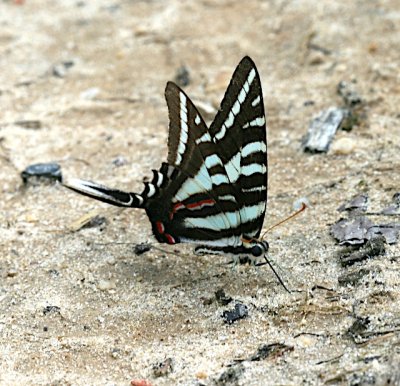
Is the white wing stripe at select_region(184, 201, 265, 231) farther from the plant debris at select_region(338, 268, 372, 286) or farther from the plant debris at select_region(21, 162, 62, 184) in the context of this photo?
the plant debris at select_region(21, 162, 62, 184)

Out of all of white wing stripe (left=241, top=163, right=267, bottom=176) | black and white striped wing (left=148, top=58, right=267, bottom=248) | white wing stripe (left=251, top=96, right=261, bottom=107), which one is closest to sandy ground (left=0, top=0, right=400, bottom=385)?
black and white striped wing (left=148, top=58, right=267, bottom=248)

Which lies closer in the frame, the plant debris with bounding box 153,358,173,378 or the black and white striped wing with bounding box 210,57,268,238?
the plant debris with bounding box 153,358,173,378

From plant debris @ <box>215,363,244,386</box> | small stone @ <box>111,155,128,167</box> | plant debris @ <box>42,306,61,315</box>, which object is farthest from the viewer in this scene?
small stone @ <box>111,155,128,167</box>

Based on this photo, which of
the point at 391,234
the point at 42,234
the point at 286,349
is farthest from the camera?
the point at 42,234

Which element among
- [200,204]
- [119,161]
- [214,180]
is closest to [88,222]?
[119,161]

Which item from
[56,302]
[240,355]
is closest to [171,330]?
[240,355]

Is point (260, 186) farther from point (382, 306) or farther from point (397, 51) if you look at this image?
point (397, 51)

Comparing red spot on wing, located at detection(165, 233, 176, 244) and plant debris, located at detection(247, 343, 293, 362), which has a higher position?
red spot on wing, located at detection(165, 233, 176, 244)
